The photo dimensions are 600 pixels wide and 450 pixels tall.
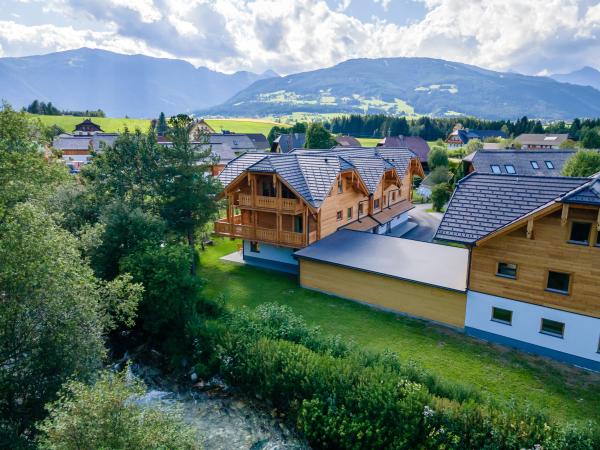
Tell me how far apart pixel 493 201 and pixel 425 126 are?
140 metres

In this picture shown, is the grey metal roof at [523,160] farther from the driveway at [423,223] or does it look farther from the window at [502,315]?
the window at [502,315]

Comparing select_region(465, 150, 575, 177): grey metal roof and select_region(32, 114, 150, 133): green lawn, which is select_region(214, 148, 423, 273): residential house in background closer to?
select_region(465, 150, 575, 177): grey metal roof

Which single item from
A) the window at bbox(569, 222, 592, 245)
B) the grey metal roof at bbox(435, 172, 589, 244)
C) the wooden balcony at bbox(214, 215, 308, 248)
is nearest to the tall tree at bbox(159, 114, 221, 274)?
the wooden balcony at bbox(214, 215, 308, 248)

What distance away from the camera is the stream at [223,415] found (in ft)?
49.3

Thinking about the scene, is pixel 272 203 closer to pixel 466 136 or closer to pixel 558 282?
pixel 558 282

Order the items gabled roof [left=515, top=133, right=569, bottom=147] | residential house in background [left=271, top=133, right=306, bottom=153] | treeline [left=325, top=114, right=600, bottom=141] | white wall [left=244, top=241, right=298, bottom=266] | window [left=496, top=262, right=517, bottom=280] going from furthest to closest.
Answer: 1. treeline [left=325, top=114, right=600, bottom=141]
2. gabled roof [left=515, top=133, right=569, bottom=147]
3. residential house in background [left=271, top=133, right=306, bottom=153]
4. white wall [left=244, top=241, right=298, bottom=266]
5. window [left=496, top=262, right=517, bottom=280]

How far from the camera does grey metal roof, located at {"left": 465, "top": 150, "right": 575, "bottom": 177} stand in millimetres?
48688

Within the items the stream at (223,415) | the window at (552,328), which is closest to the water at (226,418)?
the stream at (223,415)

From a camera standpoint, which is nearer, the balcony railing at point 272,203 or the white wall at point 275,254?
the balcony railing at point 272,203

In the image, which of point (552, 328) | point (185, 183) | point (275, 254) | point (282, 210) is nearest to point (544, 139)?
point (275, 254)

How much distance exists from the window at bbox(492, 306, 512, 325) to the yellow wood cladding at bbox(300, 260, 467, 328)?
1494 millimetres

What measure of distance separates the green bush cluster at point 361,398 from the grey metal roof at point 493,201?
8.00 metres

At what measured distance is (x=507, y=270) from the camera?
63.5 feet

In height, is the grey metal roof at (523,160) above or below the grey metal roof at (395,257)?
above
